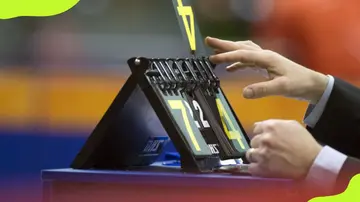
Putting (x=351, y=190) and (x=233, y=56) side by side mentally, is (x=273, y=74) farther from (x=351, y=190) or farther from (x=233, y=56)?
(x=351, y=190)

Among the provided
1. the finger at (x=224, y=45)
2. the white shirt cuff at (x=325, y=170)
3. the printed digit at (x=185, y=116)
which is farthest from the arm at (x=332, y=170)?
the finger at (x=224, y=45)

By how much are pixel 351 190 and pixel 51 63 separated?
1.46 meters

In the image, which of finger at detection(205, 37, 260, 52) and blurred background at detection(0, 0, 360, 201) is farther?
blurred background at detection(0, 0, 360, 201)

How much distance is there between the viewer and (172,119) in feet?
4.33

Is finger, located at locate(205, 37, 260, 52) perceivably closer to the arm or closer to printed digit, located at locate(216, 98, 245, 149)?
printed digit, located at locate(216, 98, 245, 149)

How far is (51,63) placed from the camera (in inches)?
98.0

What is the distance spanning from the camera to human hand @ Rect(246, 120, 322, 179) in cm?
124

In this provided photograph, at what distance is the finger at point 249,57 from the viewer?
1387 millimetres

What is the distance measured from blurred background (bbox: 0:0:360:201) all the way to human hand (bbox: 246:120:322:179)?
3.04ft

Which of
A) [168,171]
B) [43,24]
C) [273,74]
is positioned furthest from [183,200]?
[43,24]

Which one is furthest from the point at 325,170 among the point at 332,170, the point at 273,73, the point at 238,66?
the point at 238,66

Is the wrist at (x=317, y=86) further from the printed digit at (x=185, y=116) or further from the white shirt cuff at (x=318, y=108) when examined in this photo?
the printed digit at (x=185, y=116)

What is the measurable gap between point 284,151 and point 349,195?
0.12m

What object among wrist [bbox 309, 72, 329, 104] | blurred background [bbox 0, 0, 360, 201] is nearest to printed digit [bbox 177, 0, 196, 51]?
wrist [bbox 309, 72, 329, 104]
